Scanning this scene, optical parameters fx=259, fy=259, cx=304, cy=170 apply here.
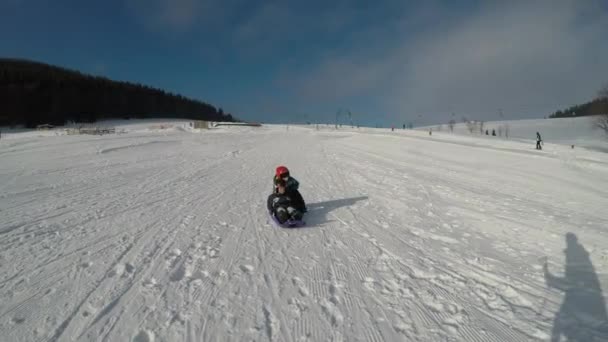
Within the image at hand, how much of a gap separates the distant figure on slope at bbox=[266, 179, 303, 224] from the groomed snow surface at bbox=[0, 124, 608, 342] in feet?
1.02

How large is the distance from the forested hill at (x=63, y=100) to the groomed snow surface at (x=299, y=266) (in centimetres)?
6311

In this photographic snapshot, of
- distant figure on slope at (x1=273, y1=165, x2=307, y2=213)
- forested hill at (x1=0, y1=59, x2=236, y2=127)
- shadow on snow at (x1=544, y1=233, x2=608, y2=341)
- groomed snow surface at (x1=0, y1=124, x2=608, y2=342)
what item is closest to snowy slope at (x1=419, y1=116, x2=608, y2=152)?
groomed snow surface at (x1=0, y1=124, x2=608, y2=342)

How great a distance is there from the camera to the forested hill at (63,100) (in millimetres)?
49875

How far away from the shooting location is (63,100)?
184 ft

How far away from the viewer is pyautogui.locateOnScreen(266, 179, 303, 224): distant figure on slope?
207 inches

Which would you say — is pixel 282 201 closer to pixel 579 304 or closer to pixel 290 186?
pixel 290 186

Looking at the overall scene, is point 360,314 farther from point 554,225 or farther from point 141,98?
point 141,98

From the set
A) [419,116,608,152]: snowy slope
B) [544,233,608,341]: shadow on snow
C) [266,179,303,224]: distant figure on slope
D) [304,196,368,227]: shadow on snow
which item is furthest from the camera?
[419,116,608,152]: snowy slope

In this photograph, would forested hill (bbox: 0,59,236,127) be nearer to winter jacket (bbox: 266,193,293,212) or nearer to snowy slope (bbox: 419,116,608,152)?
winter jacket (bbox: 266,193,293,212)

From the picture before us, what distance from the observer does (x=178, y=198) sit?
7156mm

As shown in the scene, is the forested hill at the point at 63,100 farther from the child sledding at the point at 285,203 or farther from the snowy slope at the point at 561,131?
the snowy slope at the point at 561,131

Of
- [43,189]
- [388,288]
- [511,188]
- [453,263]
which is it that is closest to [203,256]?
[388,288]

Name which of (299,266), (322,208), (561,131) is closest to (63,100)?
(322,208)

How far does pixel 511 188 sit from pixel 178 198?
35.6 ft
